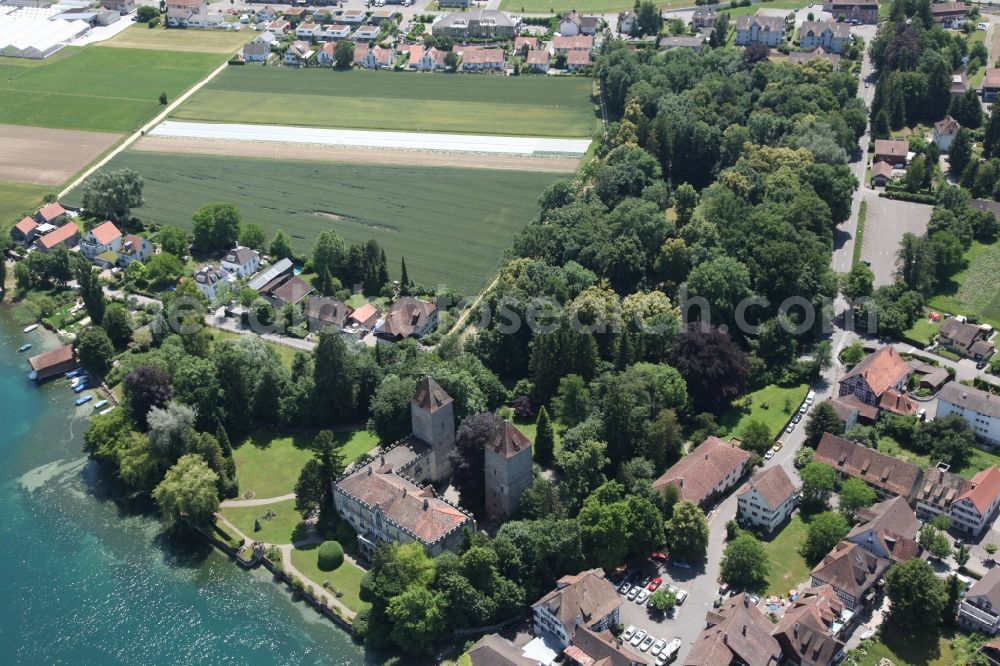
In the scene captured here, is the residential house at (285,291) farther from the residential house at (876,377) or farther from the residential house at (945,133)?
the residential house at (945,133)

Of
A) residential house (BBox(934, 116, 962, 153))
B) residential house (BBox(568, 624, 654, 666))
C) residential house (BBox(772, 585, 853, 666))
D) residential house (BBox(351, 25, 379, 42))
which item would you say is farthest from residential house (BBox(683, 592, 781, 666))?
residential house (BBox(351, 25, 379, 42))

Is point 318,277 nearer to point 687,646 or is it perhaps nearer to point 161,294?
point 161,294

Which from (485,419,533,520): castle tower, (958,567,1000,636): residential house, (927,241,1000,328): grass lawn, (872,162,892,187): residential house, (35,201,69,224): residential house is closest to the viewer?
A: (958,567,1000,636): residential house

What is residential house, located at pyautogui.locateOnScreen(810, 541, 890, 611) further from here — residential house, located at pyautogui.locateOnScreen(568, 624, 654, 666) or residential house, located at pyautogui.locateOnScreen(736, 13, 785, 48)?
residential house, located at pyautogui.locateOnScreen(736, 13, 785, 48)

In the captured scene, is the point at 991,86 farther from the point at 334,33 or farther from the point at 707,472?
the point at 334,33

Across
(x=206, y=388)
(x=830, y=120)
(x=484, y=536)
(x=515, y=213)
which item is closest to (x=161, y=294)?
(x=206, y=388)

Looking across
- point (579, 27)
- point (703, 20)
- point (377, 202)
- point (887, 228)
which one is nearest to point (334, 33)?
point (579, 27)

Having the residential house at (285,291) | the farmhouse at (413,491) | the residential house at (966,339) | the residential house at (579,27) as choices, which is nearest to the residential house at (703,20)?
the residential house at (579,27)
